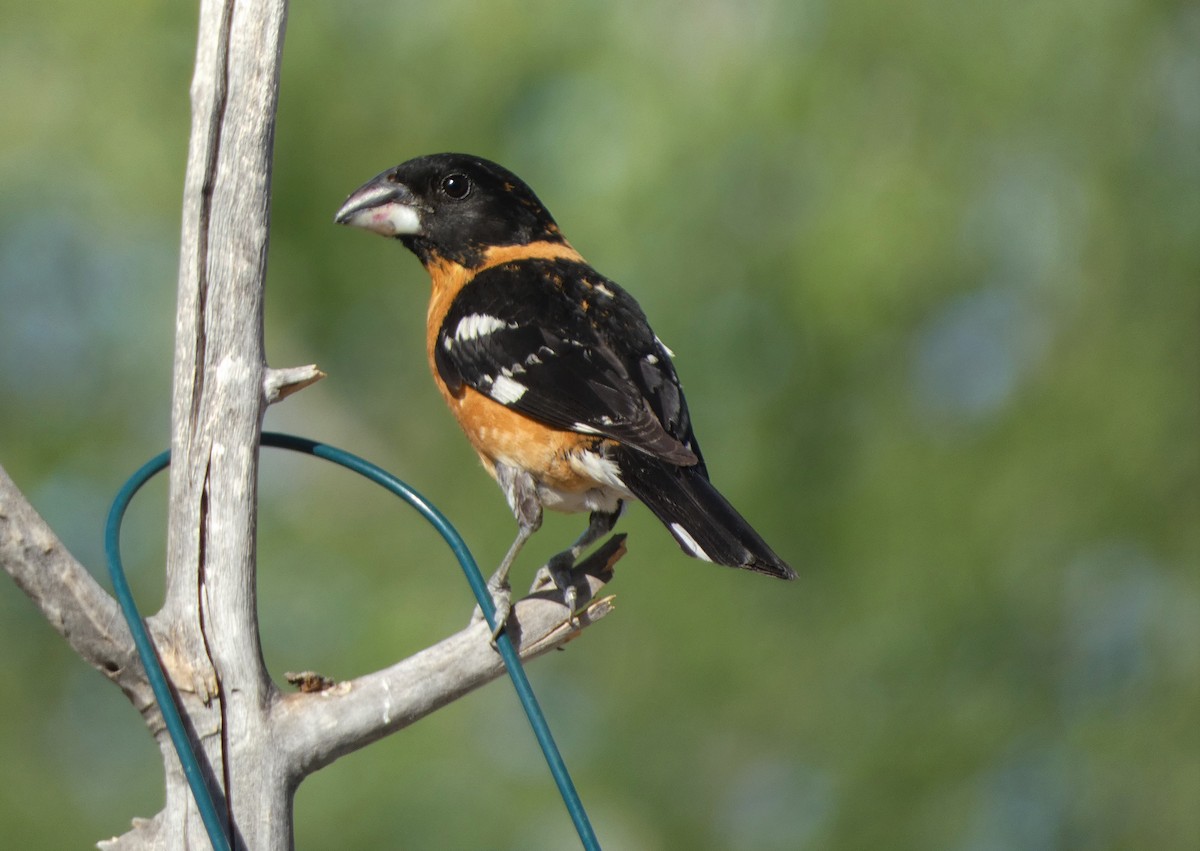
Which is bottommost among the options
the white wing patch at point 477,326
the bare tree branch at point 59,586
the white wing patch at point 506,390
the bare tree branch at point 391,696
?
the bare tree branch at point 391,696

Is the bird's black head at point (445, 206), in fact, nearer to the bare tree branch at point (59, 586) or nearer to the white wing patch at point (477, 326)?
the white wing patch at point (477, 326)

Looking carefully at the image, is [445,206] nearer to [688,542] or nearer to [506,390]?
[506,390]

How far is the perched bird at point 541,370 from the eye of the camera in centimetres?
312

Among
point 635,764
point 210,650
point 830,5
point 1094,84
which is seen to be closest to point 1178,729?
point 635,764

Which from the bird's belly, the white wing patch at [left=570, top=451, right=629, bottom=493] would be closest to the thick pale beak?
the bird's belly

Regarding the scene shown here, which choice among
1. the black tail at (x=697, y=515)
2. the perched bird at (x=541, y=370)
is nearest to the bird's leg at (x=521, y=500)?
the perched bird at (x=541, y=370)

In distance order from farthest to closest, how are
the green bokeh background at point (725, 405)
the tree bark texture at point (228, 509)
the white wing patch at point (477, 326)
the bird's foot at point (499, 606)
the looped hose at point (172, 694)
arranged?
the green bokeh background at point (725, 405) → the white wing patch at point (477, 326) → the bird's foot at point (499, 606) → the tree bark texture at point (228, 509) → the looped hose at point (172, 694)

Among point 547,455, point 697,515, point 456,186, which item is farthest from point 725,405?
point 697,515

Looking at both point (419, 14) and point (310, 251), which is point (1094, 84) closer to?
point (419, 14)

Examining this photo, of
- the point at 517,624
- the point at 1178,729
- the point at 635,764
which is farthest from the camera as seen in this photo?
the point at 1178,729

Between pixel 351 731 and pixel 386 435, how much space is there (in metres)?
3.75

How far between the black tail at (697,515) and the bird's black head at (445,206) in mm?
1053

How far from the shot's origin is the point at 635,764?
597 centimetres

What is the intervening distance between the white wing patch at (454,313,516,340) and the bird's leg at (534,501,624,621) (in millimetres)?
557
